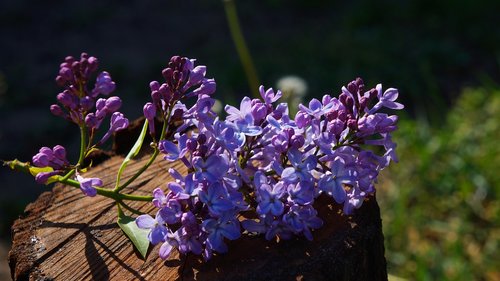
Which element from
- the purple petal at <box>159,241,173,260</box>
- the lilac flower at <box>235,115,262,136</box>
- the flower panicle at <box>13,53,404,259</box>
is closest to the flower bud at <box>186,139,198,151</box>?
the flower panicle at <box>13,53,404,259</box>

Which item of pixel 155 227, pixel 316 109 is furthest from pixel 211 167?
pixel 316 109

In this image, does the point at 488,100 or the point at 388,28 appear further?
the point at 388,28

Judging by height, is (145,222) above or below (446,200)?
below

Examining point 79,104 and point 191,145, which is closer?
point 191,145

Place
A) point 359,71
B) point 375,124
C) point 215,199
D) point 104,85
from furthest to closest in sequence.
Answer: point 359,71
point 104,85
point 375,124
point 215,199

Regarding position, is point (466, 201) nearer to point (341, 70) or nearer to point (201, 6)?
point (341, 70)

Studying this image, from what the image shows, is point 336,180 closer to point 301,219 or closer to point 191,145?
point 301,219

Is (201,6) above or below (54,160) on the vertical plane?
above

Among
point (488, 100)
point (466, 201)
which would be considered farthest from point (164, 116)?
point (488, 100)
